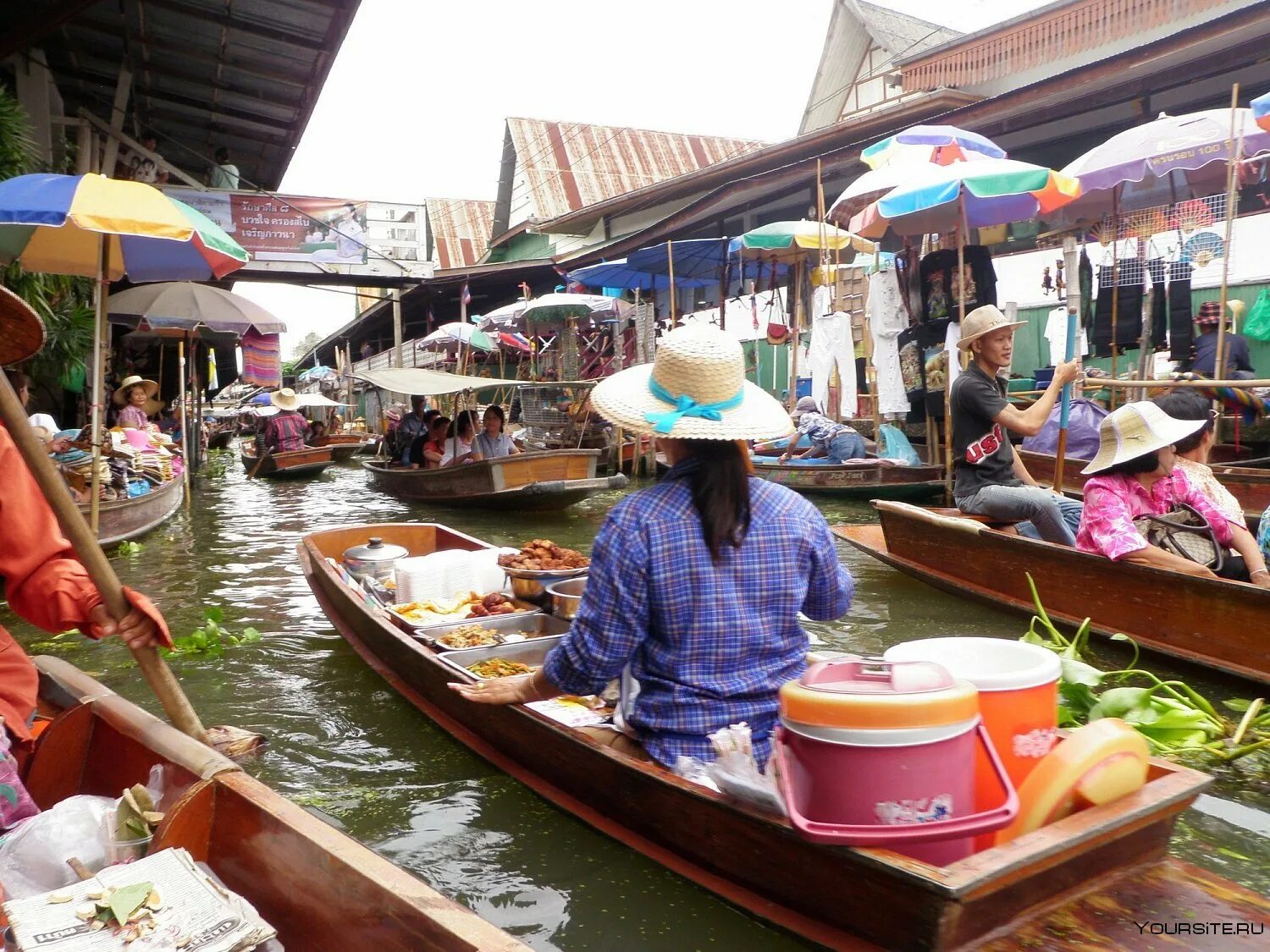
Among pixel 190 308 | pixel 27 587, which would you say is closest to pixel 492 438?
pixel 190 308

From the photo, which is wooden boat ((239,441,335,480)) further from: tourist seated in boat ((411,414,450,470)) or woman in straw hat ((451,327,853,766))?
woman in straw hat ((451,327,853,766))

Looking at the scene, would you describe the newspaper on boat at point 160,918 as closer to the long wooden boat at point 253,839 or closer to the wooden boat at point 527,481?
the long wooden boat at point 253,839

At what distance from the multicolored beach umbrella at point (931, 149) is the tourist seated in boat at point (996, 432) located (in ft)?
13.9

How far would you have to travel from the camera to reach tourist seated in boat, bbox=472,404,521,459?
1180 centimetres

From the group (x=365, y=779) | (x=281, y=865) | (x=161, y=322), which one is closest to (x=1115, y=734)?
(x=281, y=865)

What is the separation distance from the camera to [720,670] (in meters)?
2.53

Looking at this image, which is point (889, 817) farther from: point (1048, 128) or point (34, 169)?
point (1048, 128)

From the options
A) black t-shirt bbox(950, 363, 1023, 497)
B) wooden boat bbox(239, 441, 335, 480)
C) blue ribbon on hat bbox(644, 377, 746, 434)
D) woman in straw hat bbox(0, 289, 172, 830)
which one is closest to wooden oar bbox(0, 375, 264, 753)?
woman in straw hat bbox(0, 289, 172, 830)

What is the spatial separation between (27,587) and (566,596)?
2.50m

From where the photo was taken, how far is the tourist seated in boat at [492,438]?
11.8 meters

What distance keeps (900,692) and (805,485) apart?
9260mm

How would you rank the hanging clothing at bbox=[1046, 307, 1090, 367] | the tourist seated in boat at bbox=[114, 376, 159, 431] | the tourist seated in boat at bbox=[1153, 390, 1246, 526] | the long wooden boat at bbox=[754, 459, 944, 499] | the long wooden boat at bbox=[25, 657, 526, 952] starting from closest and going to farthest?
the long wooden boat at bbox=[25, 657, 526, 952] → the tourist seated in boat at bbox=[1153, 390, 1246, 526] → the long wooden boat at bbox=[754, 459, 944, 499] → the hanging clothing at bbox=[1046, 307, 1090, 367] → the tourist seated in boat at bbox=[114, 376, 159, 431]

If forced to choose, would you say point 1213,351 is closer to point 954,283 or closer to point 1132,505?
Result: point 954,283

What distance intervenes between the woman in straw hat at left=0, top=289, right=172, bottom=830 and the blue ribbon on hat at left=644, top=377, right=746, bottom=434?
129 centimetres
